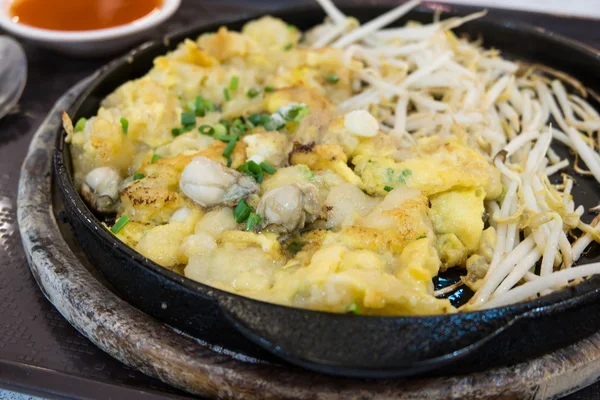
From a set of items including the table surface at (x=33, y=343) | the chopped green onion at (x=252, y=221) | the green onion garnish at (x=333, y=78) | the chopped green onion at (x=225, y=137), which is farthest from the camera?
the green onion garnish at (x=333, y=78)

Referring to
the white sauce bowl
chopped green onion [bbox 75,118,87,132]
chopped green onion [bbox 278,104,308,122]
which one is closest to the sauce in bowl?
the white sauce bowl

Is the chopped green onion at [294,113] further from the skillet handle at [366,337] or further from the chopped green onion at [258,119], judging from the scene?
the skillet handle at [366,337]

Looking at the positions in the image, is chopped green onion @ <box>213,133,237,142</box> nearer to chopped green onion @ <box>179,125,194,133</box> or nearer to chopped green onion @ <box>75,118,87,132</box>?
chopped green onion @ <box>179,125,194,133</box>

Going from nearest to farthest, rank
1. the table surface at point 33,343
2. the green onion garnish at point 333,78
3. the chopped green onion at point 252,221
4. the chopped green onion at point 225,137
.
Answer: the table surface at point 33,343, the chopped green onion at point 252,221, the chopped green onion at point 225,137, the green onion garnish at point 333,78

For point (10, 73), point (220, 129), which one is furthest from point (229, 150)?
point (10, 73)

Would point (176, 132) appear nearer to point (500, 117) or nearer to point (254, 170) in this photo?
point (254, 170)

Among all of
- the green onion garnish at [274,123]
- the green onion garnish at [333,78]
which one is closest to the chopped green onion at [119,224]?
the green onion garnish at [274,123]

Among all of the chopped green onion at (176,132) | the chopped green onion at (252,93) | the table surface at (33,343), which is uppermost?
the chopped green onion at (252,93)
